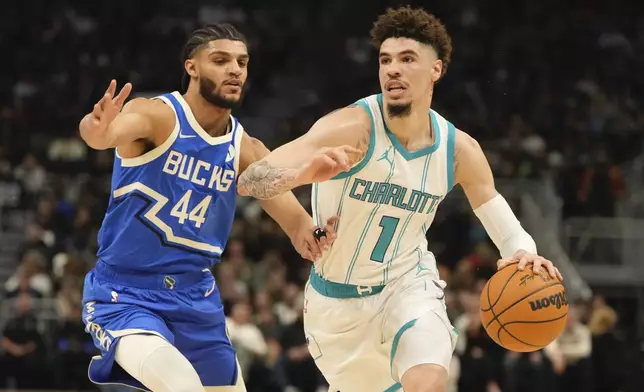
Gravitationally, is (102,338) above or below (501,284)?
below

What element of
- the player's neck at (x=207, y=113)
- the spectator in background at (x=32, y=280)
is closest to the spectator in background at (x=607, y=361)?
the player's neck at (x=207, y=113)

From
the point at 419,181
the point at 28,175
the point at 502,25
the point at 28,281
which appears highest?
the point at 502,25

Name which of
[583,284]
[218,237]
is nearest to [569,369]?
[583,284]

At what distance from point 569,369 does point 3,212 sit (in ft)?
28.2

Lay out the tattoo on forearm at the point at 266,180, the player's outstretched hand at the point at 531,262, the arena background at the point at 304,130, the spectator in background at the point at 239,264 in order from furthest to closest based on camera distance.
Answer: the spectator in background at the point at 239,264, the arena background at the point at 304,130, the player's outstretched hand at the point at 531,262, the tattoo on forearm at the point at 266,180

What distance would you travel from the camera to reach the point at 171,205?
19.9 feet

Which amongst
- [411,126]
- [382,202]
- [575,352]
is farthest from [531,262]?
[575,352]

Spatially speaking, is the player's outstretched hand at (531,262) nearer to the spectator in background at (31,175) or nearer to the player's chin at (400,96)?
the player's chin at (400,96)

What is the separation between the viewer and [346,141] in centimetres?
600

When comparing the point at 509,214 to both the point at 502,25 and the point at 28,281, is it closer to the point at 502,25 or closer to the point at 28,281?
the point at 28,281

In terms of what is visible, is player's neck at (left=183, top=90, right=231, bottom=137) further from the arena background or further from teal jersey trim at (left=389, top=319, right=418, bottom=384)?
the arena background

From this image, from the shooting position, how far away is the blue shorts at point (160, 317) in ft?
19.4

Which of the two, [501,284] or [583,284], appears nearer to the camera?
[501,284]

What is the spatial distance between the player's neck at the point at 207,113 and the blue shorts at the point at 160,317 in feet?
2.86
